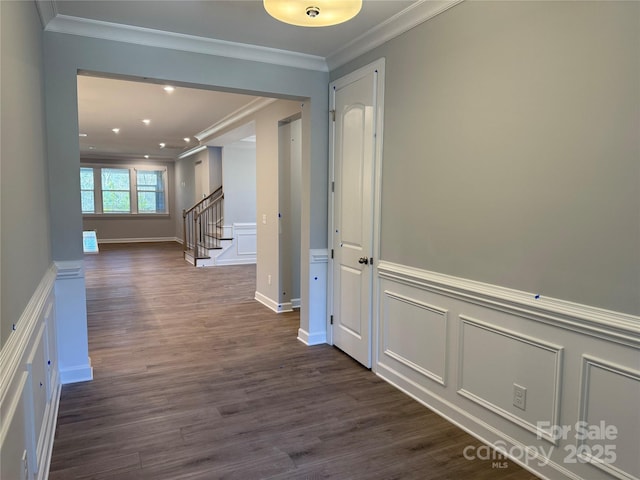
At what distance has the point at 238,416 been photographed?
2691mm

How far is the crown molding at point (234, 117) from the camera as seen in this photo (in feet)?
17.3

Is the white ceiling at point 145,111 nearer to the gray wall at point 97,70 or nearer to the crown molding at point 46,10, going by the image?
the gray wall at point 97,70

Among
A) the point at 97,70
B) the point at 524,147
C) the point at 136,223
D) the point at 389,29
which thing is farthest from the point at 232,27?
the point at 136,223

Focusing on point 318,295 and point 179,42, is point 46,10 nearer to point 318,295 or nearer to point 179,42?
point 179,42

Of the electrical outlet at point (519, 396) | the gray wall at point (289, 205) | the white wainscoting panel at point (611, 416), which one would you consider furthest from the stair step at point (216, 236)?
the white wainscoting panel at point (611, 416)

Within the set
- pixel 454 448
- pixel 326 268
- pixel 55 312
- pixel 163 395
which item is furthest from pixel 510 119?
pixel 55 312

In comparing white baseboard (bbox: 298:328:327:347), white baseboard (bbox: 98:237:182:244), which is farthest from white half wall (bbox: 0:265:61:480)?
white baseboard (bbox: 98:237:182:244)

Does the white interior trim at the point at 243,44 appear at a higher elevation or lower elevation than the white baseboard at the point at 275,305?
higher

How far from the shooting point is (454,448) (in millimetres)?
2352

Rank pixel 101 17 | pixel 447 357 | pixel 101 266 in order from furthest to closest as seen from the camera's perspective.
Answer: pixel 101 266 < pixel 101 17 < pixel 447 357

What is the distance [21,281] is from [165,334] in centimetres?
283

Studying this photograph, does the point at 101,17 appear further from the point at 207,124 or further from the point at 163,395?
the point at 207,124

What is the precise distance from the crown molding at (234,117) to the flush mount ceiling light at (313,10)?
9.14 feet

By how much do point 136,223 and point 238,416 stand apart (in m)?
11.9
